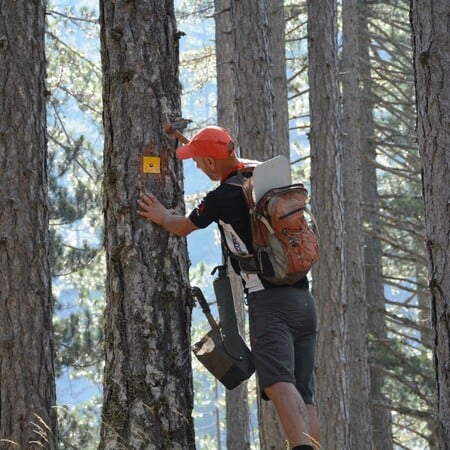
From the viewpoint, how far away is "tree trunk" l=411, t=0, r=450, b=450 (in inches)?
193

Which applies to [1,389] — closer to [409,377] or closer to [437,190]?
[437,190]

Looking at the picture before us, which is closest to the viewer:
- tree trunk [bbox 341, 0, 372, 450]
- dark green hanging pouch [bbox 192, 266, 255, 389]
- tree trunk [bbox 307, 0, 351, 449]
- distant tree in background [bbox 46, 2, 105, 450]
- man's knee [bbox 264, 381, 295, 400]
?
man's knee [bbox 264, 381, 295, 400]

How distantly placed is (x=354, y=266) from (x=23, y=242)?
1099cm

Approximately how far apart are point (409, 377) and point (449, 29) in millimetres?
15922

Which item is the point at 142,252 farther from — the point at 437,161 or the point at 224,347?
the point at 437,161

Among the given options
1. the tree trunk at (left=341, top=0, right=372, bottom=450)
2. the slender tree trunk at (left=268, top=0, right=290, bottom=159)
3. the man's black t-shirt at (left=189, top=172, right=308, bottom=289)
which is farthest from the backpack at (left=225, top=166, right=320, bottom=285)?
the tree trunk at (left=341, top=0, right=372, bottom=450)

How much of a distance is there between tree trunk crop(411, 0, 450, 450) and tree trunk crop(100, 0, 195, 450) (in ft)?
4.19

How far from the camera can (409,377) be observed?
20.2m

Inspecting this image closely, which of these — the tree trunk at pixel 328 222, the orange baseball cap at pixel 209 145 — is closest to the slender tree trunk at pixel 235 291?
the tree trunk at pixel 328 222

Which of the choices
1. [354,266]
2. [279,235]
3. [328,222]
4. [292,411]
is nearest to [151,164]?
[279,235]

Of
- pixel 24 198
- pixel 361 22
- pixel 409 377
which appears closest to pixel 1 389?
pixel 24 198

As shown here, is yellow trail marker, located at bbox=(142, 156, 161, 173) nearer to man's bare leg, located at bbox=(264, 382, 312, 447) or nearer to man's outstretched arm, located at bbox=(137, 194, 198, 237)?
man's outstretched arm, located at bbox=(137, 194, 198, 237)

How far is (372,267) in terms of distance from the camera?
2038 cm

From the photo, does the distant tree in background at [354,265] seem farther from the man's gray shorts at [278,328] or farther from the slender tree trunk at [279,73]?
the man's gray shorts at [278,328]
